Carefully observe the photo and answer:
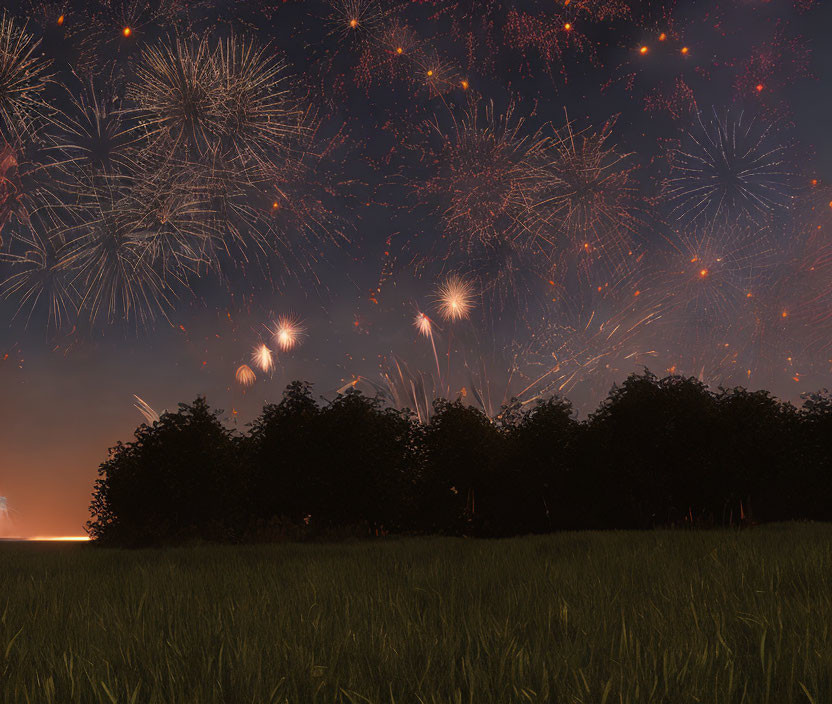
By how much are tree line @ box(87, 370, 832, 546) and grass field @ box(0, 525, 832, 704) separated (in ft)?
49.7

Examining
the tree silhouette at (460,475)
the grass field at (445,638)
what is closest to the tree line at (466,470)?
the tree silhouette at (460,475)

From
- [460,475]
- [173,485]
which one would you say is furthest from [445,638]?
[460,475]

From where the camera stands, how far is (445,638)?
3.75 metres

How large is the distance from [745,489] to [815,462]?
17.1ft

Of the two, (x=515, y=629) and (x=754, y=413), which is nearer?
(x=515, y=629)

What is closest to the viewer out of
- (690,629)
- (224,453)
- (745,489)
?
(690,629)

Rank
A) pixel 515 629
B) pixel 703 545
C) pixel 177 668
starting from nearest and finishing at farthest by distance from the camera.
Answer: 1. pixel 177 668
2. pixel 515 629
3. pixel 703 545

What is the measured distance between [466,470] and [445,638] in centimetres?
2255

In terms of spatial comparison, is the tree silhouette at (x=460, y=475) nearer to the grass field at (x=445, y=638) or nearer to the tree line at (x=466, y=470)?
the tree line at (x=466, y=470)

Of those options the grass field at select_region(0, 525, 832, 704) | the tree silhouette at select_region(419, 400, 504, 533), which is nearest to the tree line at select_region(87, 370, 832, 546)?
the tree silhouette at select_region(419, 400, 504, 533)

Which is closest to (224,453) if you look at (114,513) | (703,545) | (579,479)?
(114,513)

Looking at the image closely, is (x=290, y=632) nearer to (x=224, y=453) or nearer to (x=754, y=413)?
(x=224, y=453)

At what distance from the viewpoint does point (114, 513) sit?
22672mm

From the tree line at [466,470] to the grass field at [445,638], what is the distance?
49.7 ft
